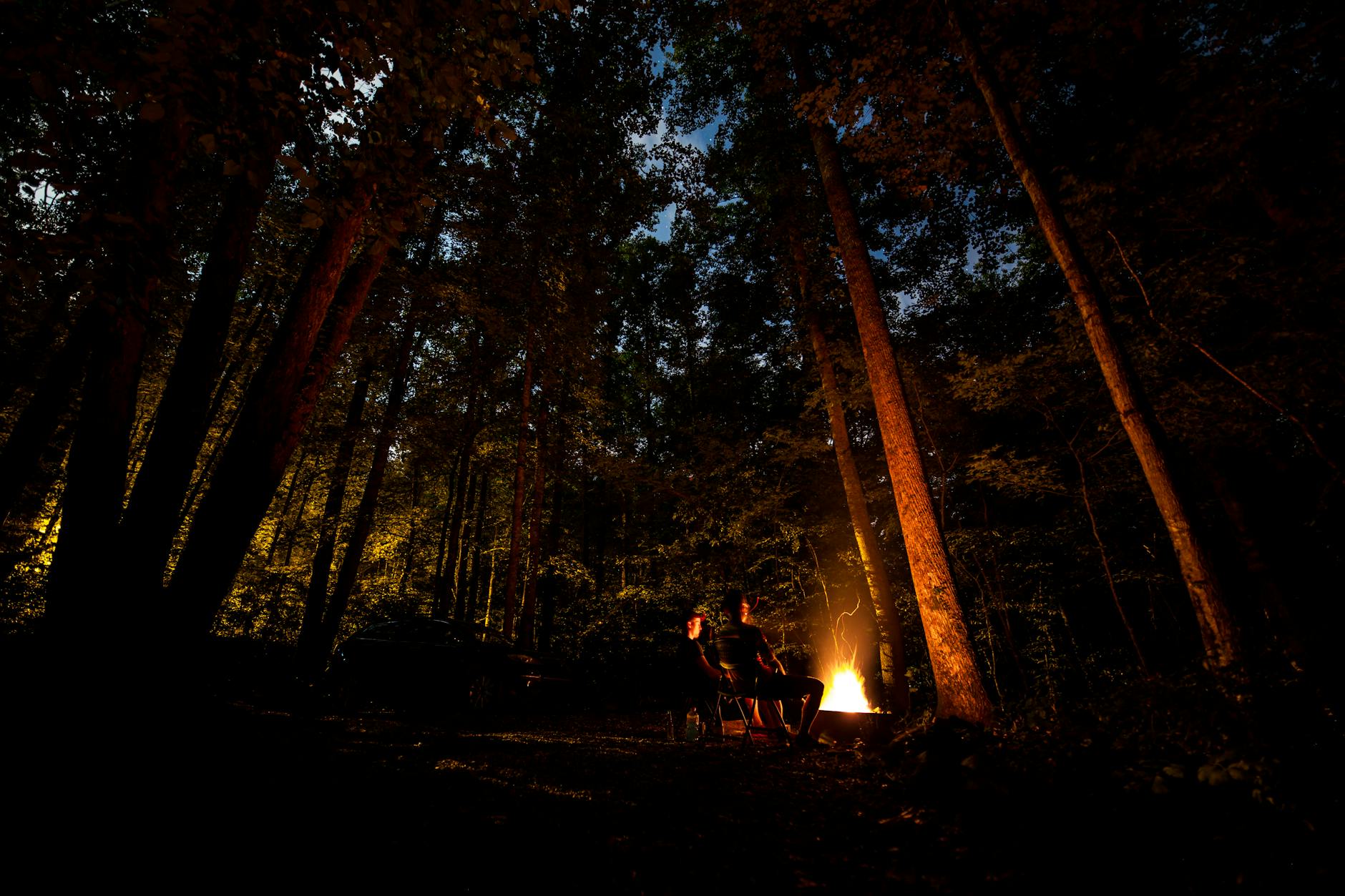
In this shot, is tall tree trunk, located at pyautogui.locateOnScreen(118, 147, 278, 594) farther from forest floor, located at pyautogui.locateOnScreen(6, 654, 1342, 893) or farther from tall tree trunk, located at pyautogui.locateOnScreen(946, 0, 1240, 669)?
tall tree trunk, located at pyautogui.locateOnScreen(946, 0, 1240, 669)

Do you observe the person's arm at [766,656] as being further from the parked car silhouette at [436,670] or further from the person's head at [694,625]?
the parked car silhouette at [436,670]

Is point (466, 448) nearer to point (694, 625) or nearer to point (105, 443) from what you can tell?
point (694, 625)

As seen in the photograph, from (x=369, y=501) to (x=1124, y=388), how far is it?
44.0ft

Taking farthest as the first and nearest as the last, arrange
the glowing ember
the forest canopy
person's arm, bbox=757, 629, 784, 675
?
1. the glowing ember
2. person's arm, bbox=757, 629, 784, 675
3. the forest canopy

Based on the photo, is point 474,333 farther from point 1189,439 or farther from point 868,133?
point 1189,439

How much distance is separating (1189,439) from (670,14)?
1240 centimetres

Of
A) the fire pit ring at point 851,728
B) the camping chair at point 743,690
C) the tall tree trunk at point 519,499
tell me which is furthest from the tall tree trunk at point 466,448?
the fire pit ring at point 851,728

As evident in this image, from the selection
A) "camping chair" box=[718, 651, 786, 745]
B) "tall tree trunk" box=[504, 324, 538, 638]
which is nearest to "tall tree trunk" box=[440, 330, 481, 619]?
"tall tree trunk" box=[504, 324, 538, 638]

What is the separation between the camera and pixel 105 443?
154 inches

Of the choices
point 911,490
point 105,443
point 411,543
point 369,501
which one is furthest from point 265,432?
point 411,543

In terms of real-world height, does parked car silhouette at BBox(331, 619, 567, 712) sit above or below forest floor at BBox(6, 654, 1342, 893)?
above

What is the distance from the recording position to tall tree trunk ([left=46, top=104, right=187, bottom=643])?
3424 mm

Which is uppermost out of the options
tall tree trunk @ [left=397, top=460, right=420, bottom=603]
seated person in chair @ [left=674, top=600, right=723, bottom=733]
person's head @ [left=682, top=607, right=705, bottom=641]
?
tall tree trunk @ [left=397, top=460, right=420, bottom=603]

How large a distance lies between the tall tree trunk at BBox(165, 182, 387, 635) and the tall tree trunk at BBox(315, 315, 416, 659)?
285 inches
